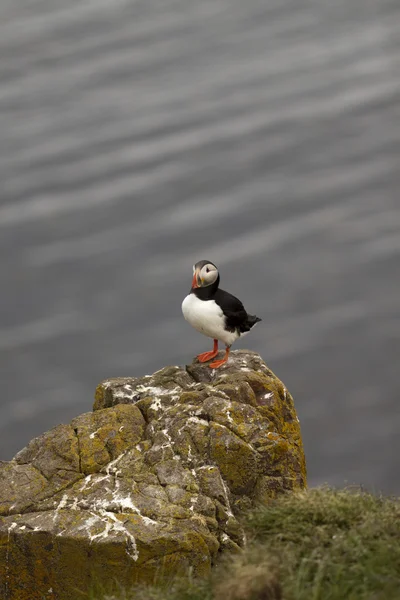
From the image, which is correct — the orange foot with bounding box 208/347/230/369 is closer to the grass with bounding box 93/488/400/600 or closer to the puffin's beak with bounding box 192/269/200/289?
the puffin's beak with bounding box 192/269/200/289

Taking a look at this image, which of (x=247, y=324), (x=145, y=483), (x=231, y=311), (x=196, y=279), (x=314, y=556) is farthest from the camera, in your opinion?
(x=247, y=324)

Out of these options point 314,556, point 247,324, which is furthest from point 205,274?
point 314,556

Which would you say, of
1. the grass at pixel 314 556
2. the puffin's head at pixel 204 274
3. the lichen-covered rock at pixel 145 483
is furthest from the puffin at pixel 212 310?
the grass at pixel 314 556

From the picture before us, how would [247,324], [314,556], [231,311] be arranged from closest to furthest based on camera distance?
[314,556] → [231,311] → [247,324]

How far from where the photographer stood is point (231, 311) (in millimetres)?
12906

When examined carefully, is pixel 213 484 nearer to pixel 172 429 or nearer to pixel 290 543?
pixel 172 429

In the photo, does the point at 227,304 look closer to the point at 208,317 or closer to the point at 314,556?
the point at 208,317

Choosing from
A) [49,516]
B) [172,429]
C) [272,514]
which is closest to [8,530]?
[49,516]

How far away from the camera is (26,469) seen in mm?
10898

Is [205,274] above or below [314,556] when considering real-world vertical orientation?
above

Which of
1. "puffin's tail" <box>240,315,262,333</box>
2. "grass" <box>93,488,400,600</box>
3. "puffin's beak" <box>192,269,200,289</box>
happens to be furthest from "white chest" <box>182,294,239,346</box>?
"grass" <box>93,488,400,600</box>

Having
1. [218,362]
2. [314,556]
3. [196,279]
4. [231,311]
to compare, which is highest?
[196,279]

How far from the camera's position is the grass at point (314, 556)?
22.9ft

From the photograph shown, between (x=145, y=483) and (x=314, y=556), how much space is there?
3.13 meters
